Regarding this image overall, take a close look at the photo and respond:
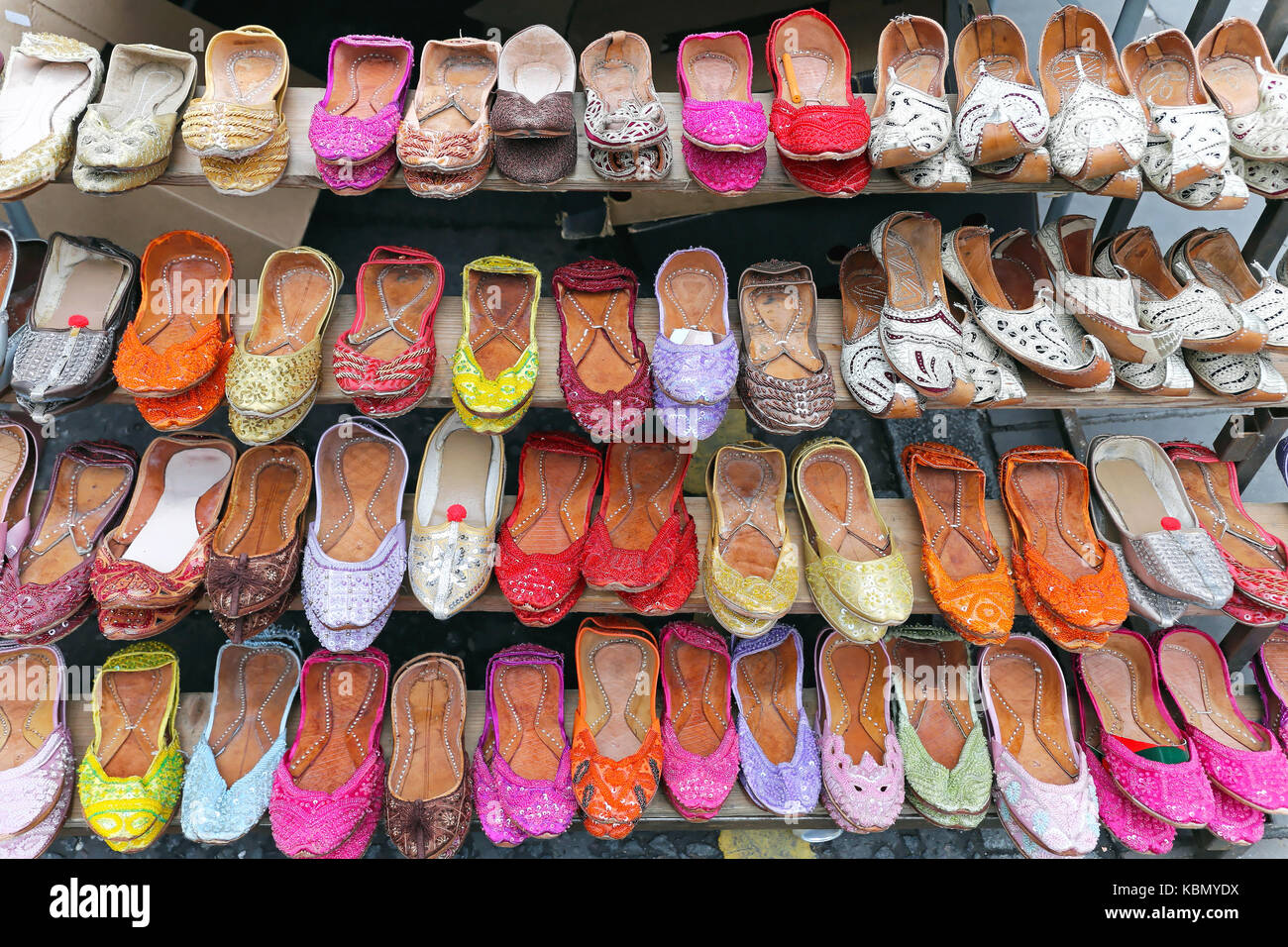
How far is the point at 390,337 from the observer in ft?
5.43

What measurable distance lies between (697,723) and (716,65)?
5.19ft

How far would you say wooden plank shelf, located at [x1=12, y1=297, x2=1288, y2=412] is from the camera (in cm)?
156

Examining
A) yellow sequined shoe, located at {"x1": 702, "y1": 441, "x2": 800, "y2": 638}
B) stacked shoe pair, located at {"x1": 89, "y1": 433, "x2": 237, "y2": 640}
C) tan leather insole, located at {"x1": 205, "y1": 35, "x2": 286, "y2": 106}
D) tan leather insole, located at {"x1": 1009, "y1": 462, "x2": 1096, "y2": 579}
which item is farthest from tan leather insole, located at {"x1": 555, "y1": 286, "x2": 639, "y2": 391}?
tan leather insole, located at {"x1": 1009, "y1": 462, "x2": 1096, "y2": 579}

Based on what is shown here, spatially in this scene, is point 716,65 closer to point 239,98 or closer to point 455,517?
point 239,98

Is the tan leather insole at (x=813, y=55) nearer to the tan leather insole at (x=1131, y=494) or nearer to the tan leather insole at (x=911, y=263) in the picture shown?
the tan leather insole at (x=911, y=263)

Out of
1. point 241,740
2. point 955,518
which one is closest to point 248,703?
point 241,740

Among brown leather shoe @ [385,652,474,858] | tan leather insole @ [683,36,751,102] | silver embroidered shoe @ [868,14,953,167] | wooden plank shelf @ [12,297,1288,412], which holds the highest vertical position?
tan leather insole @ [683,36,751,102]

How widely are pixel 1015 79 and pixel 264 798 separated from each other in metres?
2.30

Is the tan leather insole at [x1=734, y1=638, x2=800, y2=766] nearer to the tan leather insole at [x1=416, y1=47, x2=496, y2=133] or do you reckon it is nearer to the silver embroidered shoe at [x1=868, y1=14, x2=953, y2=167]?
the silver embroidered shoe at [x1=868, y1=14, x2=953, y2=167]

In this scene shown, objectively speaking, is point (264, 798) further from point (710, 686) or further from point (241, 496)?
point (710, 686)

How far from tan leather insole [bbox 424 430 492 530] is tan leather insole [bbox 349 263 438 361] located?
0.97ft

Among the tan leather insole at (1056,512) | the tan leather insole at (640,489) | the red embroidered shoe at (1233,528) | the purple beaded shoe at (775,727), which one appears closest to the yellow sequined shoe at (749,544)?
the tan leather insole at (640,489)

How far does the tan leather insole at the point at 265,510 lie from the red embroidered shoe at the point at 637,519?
72cm
